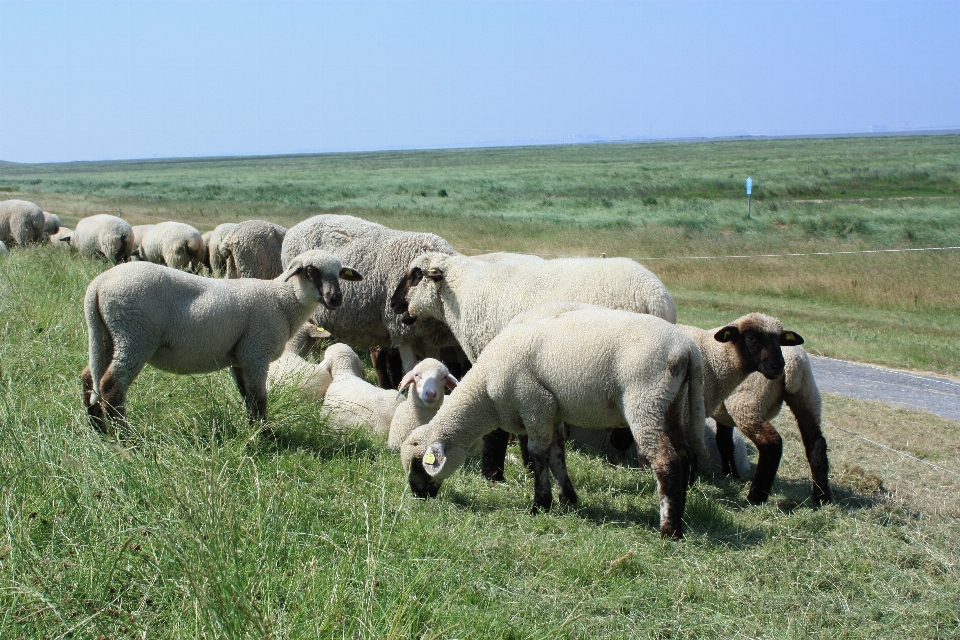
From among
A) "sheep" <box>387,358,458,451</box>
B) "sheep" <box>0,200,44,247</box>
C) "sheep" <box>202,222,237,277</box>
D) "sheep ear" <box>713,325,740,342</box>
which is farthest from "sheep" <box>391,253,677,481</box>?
"sheep" <box>0,200,44,247</box>

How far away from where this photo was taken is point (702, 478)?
7.67m

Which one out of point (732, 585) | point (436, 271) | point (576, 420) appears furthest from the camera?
point (436, 271)

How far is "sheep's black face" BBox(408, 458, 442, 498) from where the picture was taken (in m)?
6.60

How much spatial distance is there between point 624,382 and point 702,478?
2224mm

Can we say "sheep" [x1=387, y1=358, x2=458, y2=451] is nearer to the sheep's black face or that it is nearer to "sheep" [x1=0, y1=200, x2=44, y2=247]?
the sheep's black face

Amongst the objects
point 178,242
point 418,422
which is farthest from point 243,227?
point 418,422

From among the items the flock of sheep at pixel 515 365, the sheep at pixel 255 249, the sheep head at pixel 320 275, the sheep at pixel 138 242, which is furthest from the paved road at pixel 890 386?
the sheep at pixel 138 242

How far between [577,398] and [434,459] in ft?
3.73

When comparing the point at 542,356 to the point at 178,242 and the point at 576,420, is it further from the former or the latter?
the point at 178,242

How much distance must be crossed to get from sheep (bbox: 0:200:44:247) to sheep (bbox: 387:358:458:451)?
17.2 metres

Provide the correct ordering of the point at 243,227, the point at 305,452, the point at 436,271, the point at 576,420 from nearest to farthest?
the point at 576,420 → the point at 305,452 → the point at 436,271 → the point at 243,227

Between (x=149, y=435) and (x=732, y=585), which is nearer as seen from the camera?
(x=732, y=585)

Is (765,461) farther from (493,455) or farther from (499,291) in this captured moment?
(499,291)

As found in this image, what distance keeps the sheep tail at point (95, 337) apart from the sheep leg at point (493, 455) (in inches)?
121
